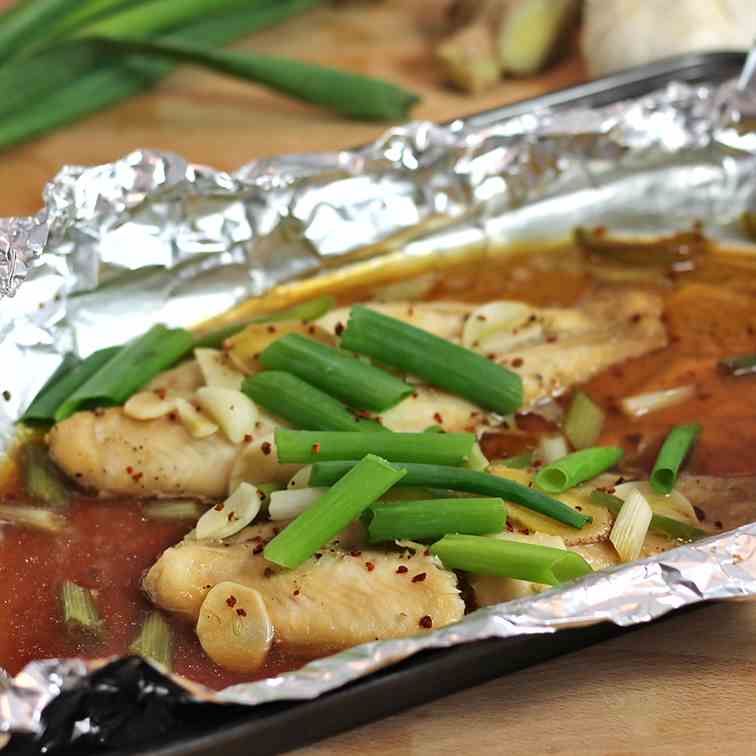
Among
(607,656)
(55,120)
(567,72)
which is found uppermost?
(55,120)

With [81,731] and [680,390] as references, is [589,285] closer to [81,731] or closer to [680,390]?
[680,390]

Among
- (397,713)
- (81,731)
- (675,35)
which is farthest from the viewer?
(675,35)

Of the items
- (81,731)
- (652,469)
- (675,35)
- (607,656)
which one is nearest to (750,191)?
(675,35)

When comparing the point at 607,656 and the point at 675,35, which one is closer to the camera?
the point at 607,656

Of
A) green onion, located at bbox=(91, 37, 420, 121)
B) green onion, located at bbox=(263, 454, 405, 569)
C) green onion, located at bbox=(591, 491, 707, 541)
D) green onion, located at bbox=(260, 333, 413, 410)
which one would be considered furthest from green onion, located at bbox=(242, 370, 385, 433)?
green onion, located at bbox=(91, 37, 420, 121)

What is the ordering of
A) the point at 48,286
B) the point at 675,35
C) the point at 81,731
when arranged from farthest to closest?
the point at 675,35
the point at 48,286
the point at 81,731

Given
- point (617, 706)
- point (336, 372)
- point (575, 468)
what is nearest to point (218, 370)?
point (336, 372)

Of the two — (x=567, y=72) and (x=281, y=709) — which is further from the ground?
(x=567, y=72)

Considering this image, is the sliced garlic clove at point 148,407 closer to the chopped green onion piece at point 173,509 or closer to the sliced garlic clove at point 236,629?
the chopped green onion piece at point 173,509
